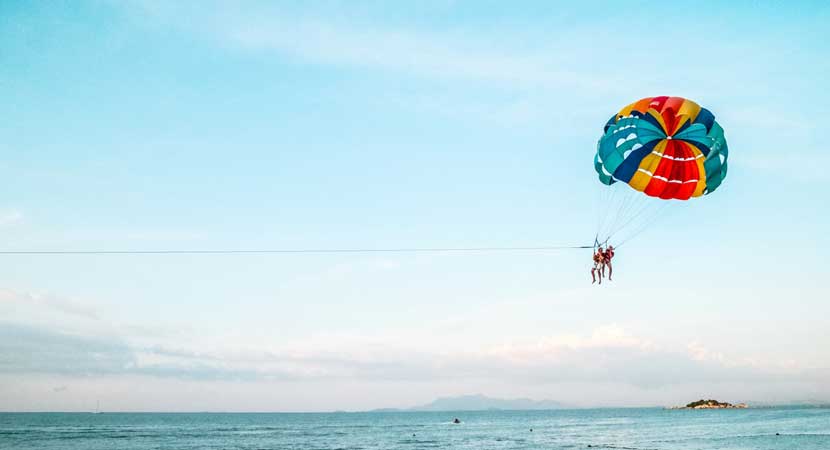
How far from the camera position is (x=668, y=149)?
2167 centimetres

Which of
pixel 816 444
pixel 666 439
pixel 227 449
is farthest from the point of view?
pixel 666 439

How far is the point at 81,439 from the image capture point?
2601 inches

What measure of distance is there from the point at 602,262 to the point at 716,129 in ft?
18.1

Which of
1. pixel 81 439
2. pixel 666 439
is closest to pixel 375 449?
pixel 666 439

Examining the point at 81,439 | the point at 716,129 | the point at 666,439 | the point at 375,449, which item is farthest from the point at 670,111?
the point at 81,439

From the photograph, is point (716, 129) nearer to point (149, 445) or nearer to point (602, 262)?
point (602, 262)

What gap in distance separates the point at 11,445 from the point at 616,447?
162 ft

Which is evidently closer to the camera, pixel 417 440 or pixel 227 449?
pixel 227 449

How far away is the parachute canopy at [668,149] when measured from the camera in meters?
21.2

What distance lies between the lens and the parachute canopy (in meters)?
21.2

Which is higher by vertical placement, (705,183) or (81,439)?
(705,183)

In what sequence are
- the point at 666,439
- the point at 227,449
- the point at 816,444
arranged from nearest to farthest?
the point at 816,444, the point at 227,449, the point at 666,439

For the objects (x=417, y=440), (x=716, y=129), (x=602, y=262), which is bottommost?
(x=417, y=440)

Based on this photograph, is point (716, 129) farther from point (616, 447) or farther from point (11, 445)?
point (11, 445)
